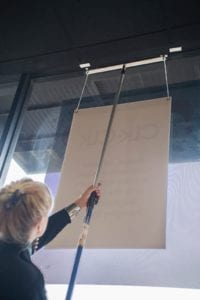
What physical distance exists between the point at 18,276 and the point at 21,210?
22cm

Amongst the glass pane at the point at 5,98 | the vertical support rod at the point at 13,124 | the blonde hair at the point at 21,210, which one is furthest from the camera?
the glass pane at the point at 5,98

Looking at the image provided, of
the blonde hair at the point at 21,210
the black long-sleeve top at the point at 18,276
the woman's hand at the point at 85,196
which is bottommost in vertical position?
the black long-sleeve top at the point at 18,276

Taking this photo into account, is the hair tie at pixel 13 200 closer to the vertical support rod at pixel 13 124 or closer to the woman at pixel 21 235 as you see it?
→ the woman at pixel 21 235

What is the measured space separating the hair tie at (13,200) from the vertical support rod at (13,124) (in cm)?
68

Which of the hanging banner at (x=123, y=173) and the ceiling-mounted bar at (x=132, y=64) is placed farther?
the ceiling-mounted bar at (x=132, y=64)

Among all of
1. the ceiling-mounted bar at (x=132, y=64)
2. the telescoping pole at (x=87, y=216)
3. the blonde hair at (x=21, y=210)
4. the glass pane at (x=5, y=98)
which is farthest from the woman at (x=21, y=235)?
the ceiling-mounted bar at (x=132, y=64)

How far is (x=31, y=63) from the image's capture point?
7.79 ft

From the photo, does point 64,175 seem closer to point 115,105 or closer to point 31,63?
point 115,105

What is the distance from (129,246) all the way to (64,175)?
517 mm

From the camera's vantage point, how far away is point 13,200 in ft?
4.35

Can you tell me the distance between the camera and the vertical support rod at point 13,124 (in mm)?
2047

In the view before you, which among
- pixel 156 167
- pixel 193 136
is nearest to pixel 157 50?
pixel 193 136

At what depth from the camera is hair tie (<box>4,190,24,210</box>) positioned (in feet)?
4.31

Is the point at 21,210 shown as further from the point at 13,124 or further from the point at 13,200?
the point at 13,124
